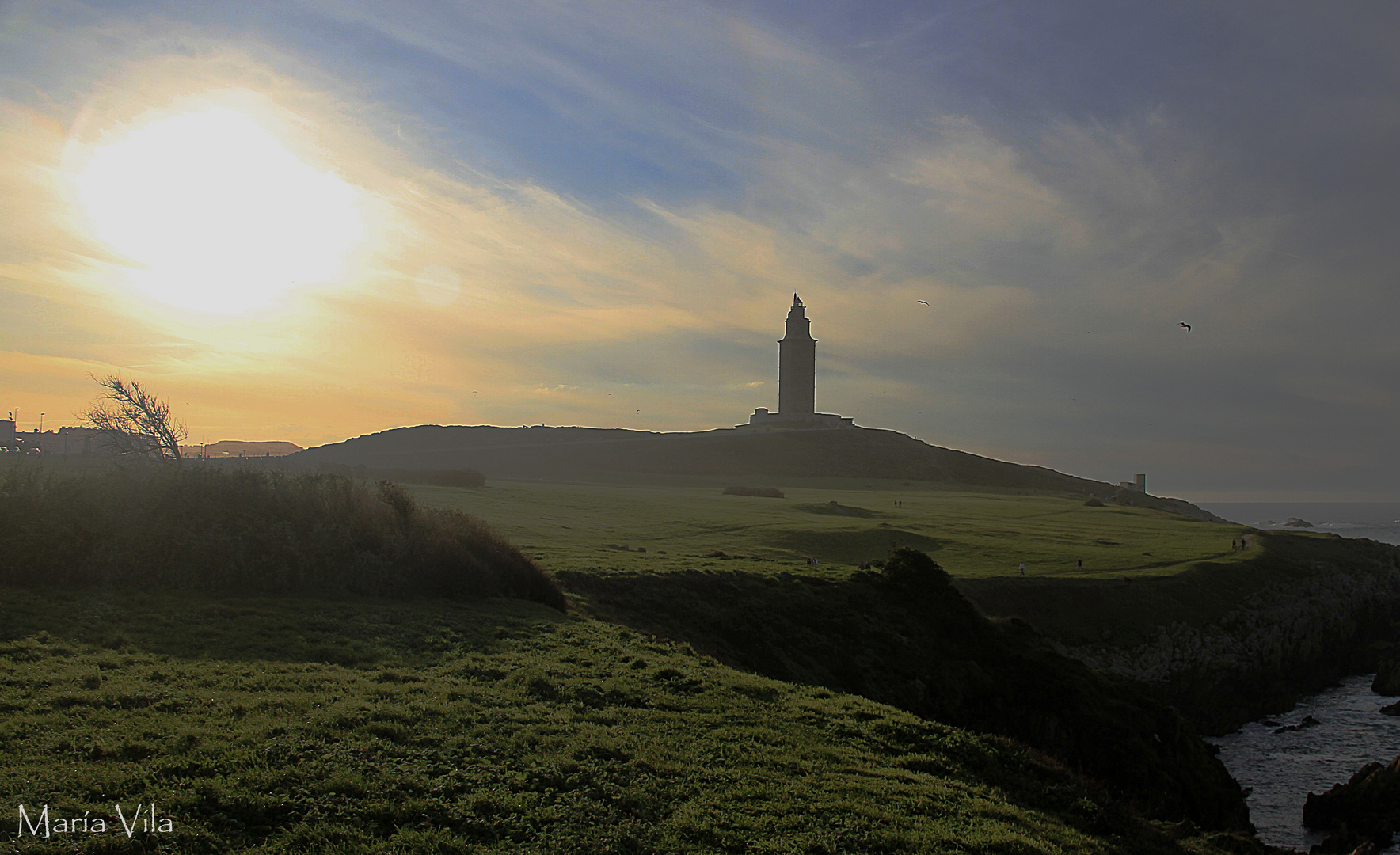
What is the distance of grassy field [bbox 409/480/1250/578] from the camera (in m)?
39.3

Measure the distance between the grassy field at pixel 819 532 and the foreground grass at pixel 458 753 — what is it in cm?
1502

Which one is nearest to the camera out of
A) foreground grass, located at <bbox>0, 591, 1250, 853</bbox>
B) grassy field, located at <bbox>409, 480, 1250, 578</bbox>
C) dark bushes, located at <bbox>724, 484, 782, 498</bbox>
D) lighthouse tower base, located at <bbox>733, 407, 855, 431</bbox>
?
foreground grass, located at <bbox>0, 591, 1250, 853</bbox>

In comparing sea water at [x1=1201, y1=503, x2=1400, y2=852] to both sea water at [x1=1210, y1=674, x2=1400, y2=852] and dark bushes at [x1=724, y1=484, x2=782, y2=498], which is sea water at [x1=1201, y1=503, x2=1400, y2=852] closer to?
sea water at [x1=1210, y1=674, x2=1400, y2=852]

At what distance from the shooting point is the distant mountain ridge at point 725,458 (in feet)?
380

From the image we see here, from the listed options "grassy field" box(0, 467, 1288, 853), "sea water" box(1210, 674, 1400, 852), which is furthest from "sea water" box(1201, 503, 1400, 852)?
"grassy field" box(0, 467, 1288, 853)

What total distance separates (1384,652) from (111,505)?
203 ft

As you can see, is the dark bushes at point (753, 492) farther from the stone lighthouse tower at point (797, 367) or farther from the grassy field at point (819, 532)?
the stone lighthouse tower at point (797, 367)

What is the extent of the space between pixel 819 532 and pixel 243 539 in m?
35.5

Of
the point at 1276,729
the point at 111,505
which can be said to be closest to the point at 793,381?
the point at 1276,729

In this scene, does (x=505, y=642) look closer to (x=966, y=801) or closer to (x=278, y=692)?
(x=278, y=692)

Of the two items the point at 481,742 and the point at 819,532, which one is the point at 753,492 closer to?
the point at 819,532

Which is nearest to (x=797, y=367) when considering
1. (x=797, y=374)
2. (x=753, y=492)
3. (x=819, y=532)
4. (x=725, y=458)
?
(x=797, y=374)

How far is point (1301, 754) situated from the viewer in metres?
30.8

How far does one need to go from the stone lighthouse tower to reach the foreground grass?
482ft
